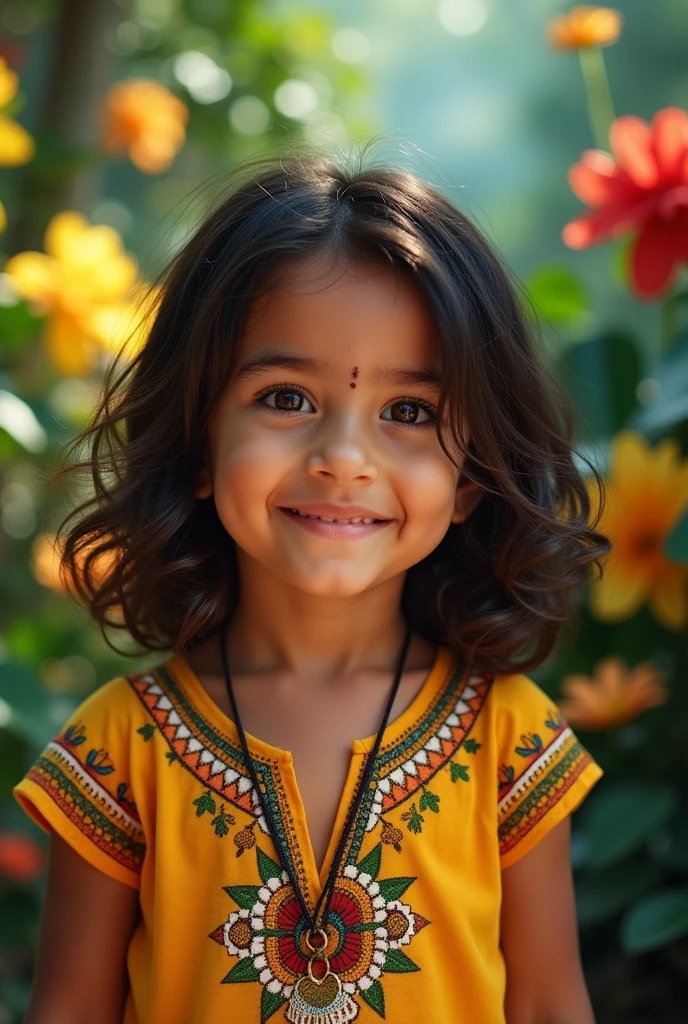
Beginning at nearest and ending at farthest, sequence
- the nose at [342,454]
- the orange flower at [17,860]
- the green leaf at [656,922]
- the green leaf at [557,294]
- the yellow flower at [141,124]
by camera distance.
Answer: the nose at [342,454]
the green leaf at [656,922]
the orange flower at [17,860]
the green leaf at [557,294]
the yellow flower at [141,124]

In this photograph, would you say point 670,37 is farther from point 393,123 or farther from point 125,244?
point 125,244

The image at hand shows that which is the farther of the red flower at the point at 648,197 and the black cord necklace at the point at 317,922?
the red flower at the point at 648,197

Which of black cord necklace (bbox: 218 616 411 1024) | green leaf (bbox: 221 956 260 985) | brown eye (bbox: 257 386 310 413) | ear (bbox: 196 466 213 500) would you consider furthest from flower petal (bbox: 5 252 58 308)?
green leaf (bbox: 221 956 260 985)

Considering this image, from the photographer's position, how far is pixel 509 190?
231 cm

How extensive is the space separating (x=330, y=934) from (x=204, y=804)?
0.14 m

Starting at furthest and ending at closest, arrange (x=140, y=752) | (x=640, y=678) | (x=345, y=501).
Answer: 1. (x=640, y=678)
2. (x=140, y=752)
3. (x=345, y=501)

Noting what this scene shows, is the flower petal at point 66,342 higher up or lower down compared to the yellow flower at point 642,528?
higher up

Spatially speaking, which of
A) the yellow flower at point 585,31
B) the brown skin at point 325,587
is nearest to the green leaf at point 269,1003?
the brown skin at point 325,587

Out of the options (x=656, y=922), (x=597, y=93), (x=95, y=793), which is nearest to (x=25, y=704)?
(x=95, y=793)

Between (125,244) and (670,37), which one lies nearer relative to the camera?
(670,37)

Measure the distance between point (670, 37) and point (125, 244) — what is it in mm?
1261

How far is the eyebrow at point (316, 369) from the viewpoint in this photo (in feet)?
3.03

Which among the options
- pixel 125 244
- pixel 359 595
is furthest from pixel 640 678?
pixel 125 244

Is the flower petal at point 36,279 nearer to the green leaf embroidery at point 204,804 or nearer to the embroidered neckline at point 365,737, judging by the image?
the embroidered neckline at point 365,737
